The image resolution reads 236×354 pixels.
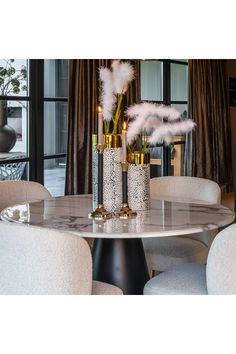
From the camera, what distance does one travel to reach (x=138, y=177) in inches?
110

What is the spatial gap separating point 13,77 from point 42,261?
3.01m

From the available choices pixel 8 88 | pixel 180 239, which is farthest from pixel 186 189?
pixel 8 88

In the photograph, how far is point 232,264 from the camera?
2.15 meters

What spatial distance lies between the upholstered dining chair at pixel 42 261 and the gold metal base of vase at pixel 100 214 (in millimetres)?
588

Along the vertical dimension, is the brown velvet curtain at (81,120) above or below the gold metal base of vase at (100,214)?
above

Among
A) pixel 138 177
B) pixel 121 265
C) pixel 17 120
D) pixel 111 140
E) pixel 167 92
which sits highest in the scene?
pixel 167 92

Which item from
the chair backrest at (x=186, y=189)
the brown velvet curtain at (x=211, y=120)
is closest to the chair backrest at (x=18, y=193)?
the chair backrest at (x=186, y=189)

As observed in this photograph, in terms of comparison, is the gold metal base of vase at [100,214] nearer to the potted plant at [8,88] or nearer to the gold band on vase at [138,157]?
the gold band on vase at [138,157]

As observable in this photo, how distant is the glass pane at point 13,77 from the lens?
4.72m

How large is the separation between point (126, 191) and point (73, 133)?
257 centimetres

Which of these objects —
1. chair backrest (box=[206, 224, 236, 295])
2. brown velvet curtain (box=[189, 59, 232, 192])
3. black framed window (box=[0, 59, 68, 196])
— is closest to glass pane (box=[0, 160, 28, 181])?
black framed window (box=[0, 59, 68, 196])

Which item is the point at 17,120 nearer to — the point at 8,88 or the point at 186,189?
the point at 8,88
